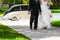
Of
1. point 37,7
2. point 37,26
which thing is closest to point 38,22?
point 37,26

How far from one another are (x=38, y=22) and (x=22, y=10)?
10.7m

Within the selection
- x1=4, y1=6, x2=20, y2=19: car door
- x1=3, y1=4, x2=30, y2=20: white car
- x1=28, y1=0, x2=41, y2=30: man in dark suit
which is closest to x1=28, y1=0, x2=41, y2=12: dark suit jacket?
x1=28, y1=0, x2=41, y2=30: man in dark suit

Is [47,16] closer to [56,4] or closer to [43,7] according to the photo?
[43,7]

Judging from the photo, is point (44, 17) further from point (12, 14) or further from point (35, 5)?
point (12, 14)

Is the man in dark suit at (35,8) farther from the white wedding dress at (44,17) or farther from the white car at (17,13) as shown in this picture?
the white car at (17,13)

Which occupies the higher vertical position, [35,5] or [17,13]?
[35,5]

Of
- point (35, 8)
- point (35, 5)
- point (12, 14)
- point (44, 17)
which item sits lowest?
point (12, 14)

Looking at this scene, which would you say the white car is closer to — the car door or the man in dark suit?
the car door

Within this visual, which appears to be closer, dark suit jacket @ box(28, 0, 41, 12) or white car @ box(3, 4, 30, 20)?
dark suit jacket @ box(28, 0, 41, 12)

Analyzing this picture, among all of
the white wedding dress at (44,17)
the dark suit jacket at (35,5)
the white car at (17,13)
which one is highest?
the dark suit jacket at (35,5)

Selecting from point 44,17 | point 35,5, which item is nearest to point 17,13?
point 44,17

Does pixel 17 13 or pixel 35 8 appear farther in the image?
pixel 17 13

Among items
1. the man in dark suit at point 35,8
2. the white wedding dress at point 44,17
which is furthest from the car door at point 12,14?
the man in dark suit at point 35,8

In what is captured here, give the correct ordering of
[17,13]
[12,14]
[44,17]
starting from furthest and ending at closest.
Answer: [17,13] → [12,14] → [44,17]
